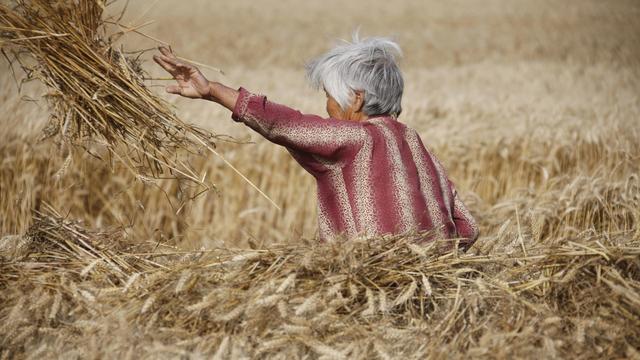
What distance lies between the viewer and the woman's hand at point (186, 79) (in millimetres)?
2584

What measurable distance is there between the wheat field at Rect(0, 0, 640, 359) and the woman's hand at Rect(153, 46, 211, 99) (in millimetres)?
135

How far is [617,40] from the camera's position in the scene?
1537 cm

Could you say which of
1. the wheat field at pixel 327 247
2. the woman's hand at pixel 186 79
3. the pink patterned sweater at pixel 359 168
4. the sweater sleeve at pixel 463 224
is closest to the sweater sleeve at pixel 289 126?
the pink patterned sweater at pixel 359 168

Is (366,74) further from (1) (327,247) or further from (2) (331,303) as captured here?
(2) (331,303)

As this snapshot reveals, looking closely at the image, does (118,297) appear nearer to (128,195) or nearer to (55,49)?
(55,49)

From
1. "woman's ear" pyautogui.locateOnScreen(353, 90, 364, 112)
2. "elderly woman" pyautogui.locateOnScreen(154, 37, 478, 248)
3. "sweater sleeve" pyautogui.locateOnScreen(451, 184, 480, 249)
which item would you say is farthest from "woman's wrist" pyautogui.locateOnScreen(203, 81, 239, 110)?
"sweater sleeve" pyautogui.locateOnScreen(451, 184, 480, 249)

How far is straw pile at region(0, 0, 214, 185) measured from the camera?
8.39 ft

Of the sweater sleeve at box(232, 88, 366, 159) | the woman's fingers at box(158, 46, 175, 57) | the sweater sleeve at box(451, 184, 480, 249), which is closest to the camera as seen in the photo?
the sweater sleeve at box(232, 88, 366, 159)

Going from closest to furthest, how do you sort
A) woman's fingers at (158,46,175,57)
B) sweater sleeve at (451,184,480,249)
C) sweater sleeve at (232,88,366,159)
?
sweater sleeve at (232,88,366,159) → woman's fingers at (158,46,175,57) → sweater sleeve at (451,184,480,249)

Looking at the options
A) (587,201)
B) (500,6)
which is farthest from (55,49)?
(500,6)

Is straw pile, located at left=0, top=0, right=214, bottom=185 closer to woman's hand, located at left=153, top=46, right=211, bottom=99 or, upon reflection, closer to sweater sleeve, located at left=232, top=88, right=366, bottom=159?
woman's hand, located at left=153, top=46, right=211, bottom=99

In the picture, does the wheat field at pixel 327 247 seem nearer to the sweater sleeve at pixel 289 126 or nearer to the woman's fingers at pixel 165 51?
the woman's fingers at pixel 165 51

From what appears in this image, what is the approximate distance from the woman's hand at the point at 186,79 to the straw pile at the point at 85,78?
0.30 feet

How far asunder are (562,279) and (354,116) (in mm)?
897
